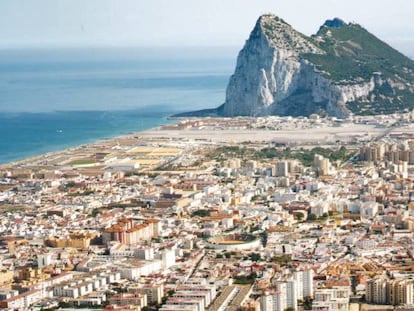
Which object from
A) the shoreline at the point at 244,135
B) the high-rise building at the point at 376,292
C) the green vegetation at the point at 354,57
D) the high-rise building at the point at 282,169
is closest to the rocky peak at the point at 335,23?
the green vegetation at the point at 354,57

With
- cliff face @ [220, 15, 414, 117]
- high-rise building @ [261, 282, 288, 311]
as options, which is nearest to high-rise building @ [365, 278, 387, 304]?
high-rise building @ [261, 282, 288, 311]

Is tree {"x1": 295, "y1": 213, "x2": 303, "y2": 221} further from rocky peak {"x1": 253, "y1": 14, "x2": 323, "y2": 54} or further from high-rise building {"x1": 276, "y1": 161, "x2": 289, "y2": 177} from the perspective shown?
rocky peak {"x1": 253, "y1": 14, "x2": 323, "y2": 54}

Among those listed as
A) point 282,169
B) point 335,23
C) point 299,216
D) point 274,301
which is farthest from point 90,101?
point 274,301

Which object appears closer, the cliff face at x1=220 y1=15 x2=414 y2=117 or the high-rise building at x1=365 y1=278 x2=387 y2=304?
the high-rise building at x1=365 y1=278 x2=387 y2=304

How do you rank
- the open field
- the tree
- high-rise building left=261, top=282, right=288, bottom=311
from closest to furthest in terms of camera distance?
high-rise building left=261, top=282, right=288, bottom=311
the tree
the open field

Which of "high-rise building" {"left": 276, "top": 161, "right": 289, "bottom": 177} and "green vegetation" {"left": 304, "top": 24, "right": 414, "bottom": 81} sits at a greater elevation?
"green vegetation" {"left": 304, "top": 24, "right": 414, "bottom": 81}

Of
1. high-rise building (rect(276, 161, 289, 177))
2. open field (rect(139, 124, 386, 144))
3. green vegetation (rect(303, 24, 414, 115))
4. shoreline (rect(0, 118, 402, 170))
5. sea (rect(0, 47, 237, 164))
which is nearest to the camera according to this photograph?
high-rise building (rect(276, 161, 289, 177))

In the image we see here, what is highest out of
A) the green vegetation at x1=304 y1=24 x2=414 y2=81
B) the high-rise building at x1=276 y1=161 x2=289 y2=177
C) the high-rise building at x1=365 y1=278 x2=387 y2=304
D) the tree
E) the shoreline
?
the green vegetation at x1=304 y1=24 x2=414 y2=81
